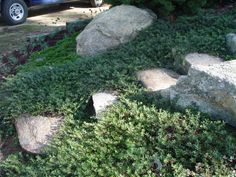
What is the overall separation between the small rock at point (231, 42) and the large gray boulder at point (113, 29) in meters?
1.31

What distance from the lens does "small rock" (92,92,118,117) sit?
411 cm

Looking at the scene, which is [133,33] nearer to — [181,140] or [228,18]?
[228,18]

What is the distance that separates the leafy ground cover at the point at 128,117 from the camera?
10.9 feet

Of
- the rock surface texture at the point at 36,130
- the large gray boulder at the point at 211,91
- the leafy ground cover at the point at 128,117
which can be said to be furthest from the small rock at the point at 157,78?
the rock surface texture at the point at 36,130

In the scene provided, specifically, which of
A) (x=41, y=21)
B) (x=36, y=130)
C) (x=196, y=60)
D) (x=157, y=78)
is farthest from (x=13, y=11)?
(x=196, y=60)

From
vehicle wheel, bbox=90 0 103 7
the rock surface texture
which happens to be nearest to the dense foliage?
the rock surface texture

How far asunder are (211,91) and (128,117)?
0.86 metres

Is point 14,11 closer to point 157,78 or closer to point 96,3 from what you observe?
point 96,3

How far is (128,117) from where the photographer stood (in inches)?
152

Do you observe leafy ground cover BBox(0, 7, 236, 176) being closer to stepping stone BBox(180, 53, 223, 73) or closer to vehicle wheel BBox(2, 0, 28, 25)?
stepping stone BBox(180, 53, 223, 73)

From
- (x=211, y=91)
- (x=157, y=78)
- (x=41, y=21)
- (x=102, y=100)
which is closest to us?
(x=211, y=91)

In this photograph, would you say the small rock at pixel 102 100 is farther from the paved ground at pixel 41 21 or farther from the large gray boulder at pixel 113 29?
the paved ground at pixel 41 21

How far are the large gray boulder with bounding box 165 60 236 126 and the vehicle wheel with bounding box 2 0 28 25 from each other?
7.44 metres

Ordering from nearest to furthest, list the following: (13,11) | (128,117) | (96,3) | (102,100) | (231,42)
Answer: (128,117), (102,100), (231,42), (13,11), (96,3)
